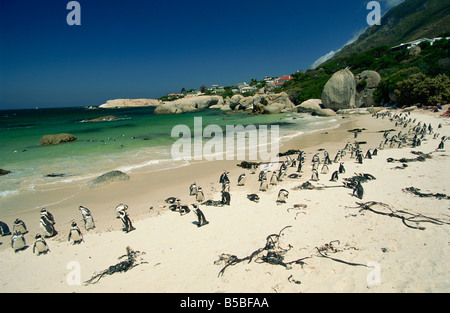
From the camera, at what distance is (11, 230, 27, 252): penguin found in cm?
536

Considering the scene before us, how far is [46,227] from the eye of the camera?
19.4ft

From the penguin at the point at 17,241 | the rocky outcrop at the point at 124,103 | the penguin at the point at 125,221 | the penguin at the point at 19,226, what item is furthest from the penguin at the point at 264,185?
the rocky outcrop at the point at 124,103

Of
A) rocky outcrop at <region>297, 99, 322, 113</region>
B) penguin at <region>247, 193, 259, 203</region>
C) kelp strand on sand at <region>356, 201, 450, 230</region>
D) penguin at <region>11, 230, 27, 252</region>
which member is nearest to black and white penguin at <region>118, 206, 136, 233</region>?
penguin at <region>11, 230, 27, 252</region>

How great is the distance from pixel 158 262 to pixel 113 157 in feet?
40.1

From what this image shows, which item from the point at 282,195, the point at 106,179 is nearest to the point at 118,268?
the point at 282,195

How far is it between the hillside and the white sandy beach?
309 feet

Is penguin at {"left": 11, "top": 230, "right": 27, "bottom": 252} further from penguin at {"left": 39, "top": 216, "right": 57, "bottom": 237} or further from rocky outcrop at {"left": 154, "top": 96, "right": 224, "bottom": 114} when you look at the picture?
rocky outcrop at {"left": 154, "top": 96, "right": 224, "bottom": 114}

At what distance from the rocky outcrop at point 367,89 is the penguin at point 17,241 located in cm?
4221

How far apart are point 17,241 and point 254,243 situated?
17.9ft

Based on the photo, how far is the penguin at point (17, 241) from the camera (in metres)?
5.36

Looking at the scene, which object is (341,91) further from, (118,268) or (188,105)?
(188,105)

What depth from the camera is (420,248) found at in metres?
4.36
